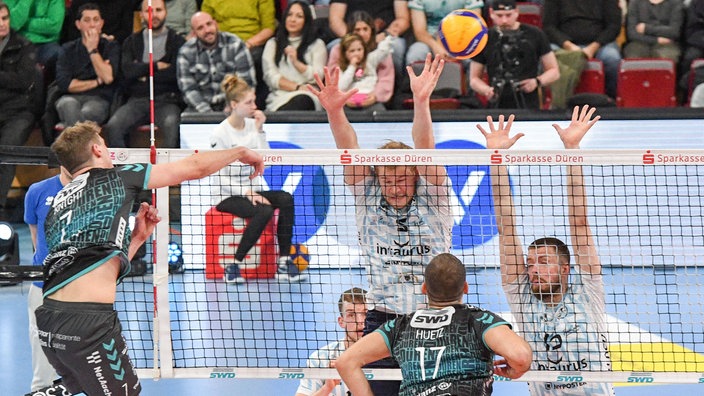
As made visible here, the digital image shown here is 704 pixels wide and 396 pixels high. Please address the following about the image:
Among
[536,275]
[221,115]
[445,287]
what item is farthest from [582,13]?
[445,287]

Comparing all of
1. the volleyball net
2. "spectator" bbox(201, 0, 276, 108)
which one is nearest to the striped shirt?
"spectator" bbox(201, 0, 276, 108)

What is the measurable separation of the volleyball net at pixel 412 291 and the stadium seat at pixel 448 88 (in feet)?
4.76

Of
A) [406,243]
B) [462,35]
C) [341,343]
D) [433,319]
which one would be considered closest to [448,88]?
[462,35]

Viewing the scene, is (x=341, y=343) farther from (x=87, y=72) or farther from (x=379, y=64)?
(x=87, y=72)

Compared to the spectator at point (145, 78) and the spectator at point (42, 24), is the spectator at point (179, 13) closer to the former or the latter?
the spectator at point (145, 78)

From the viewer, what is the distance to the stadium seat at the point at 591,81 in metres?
14.5

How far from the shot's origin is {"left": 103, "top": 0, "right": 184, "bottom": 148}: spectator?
47.9 feet

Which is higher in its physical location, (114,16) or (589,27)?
(114,16)

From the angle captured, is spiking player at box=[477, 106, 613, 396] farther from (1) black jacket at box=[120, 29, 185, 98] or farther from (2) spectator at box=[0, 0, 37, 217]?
(2) spectator at box=[0, 0, 37, 217]

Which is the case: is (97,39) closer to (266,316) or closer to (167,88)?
(167,88)

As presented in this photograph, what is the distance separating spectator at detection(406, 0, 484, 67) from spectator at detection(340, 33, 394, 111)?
77 cm

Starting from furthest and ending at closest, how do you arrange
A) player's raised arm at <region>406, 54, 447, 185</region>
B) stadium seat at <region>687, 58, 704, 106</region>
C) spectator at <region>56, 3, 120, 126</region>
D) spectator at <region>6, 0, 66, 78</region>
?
spectator at <region>6, 0, 66, 78</region> → spectator at <region>56, 3, 120, 126</region> → stadium seat at <region>687, 58, 704, 106</region> → player's raised arm at <region>406, 54, 447, 185</region>

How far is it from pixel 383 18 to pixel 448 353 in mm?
10663

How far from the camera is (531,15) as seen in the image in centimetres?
1540
